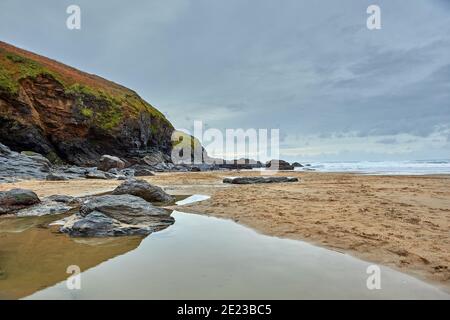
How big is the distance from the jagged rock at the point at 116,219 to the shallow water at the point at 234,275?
1203 mm

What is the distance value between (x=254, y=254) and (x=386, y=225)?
11.4 ft

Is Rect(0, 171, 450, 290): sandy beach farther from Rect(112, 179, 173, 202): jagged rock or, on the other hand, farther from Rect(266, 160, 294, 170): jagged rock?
Rect(266, 160, 294, 170): jagged rock

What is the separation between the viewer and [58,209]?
31.8 feet

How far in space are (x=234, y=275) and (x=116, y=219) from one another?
414 cm

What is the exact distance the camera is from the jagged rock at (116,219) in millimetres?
6863

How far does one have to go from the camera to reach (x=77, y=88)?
4350 centimetres

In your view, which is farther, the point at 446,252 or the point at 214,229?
the point at 214,229

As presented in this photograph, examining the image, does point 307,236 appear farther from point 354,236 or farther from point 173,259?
point 173,259

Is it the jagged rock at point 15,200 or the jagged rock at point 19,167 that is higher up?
the jagged rock at point 19,167

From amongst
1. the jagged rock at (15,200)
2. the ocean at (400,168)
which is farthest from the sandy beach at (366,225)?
the ocean at (400,168)

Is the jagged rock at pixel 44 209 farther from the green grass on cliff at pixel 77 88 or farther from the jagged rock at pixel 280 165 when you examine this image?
the jagged rock at pixel 280 165

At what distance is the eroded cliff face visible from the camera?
3481 centimetres
